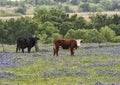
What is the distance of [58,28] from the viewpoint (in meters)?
78.1

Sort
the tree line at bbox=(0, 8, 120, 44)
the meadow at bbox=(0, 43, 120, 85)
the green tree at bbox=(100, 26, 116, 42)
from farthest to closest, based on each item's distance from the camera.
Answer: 1. the green tree at bbox=(100, 26, 116, 42)
2. the tree line at bbox=(0, 8, 120, 44)
3. the meadow at bbox=(0, 43, 120, 85)

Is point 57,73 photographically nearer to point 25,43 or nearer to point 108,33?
point 25,43

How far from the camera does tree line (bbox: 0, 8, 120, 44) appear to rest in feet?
227

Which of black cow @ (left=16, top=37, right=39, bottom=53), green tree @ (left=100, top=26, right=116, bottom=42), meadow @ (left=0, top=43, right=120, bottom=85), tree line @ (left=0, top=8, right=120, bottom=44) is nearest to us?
meadow @ (left=0, top=43, right=120, bottom=85)

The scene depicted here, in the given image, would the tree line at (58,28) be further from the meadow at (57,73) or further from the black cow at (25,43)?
the meadow at (57,73)

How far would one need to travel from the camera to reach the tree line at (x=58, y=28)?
69.1 metres

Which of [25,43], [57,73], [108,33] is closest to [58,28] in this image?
[108,33]

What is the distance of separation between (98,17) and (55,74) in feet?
212

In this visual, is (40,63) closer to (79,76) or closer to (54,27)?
(79,76)

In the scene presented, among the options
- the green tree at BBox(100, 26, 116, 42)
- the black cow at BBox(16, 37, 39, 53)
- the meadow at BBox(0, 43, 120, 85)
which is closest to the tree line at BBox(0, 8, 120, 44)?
the green tree at BBox(100, 26, 116, 42)

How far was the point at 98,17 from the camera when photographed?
85062 millimetres

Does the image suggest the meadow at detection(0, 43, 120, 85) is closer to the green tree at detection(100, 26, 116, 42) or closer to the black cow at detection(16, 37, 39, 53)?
the black cow at detection(16, 37, 39, 53)

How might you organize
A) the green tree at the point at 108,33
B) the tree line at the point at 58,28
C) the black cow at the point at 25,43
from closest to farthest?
the black cow at the point at 25,43 → the tree line at the point at 58,28 → the green tree at the point at 108,33

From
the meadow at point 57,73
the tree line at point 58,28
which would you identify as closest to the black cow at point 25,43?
the meadow at point 57,73
